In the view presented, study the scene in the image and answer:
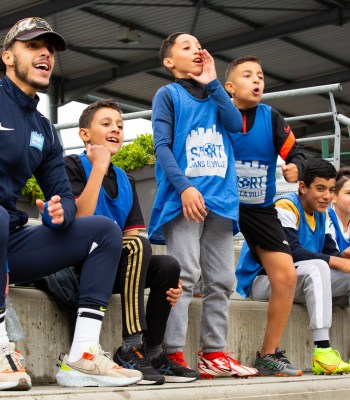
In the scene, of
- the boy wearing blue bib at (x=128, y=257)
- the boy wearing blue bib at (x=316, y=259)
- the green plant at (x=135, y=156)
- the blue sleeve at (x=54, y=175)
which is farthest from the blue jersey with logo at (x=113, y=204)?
the green plant at (x=135, y=156)

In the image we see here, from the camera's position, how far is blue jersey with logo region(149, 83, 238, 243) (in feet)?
13.1

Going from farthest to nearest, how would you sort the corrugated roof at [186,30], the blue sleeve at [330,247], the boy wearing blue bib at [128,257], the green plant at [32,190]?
the corrugated roof at [186,30], the green plant at [32,190], the blue sleeve at [330,247], the boy wearing blue bib at [128,257]

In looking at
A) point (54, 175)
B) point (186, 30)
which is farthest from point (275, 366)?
point (186, 30)

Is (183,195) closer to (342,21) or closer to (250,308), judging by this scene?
(250,308)

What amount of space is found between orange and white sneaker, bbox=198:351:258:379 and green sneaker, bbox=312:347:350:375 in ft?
2.23

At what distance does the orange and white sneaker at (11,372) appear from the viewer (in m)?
2.84

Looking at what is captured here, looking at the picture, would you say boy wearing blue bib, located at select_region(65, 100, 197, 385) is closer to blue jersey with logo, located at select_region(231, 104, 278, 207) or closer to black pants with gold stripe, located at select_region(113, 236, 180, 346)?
black pants with gold stripe, located at select_region(113, 236, 180, 346)

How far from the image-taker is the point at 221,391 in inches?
131

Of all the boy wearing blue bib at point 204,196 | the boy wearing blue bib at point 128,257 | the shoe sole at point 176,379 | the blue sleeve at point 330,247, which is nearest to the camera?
the boy wearing blue bib at point 128,257

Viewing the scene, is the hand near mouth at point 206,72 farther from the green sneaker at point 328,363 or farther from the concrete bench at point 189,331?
the green sneaker at point 328,363

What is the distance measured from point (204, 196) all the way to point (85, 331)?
1011 millimetres

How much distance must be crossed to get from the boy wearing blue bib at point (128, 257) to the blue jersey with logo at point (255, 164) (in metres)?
0.73

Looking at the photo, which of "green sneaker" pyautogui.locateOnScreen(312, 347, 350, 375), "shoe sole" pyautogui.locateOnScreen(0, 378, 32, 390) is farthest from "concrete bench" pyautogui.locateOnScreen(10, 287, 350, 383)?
"shoe sole" pyautogui.locateOnScreen(0, 378, 32, 390)

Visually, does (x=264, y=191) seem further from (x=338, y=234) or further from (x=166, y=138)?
(x=338, y=234)
